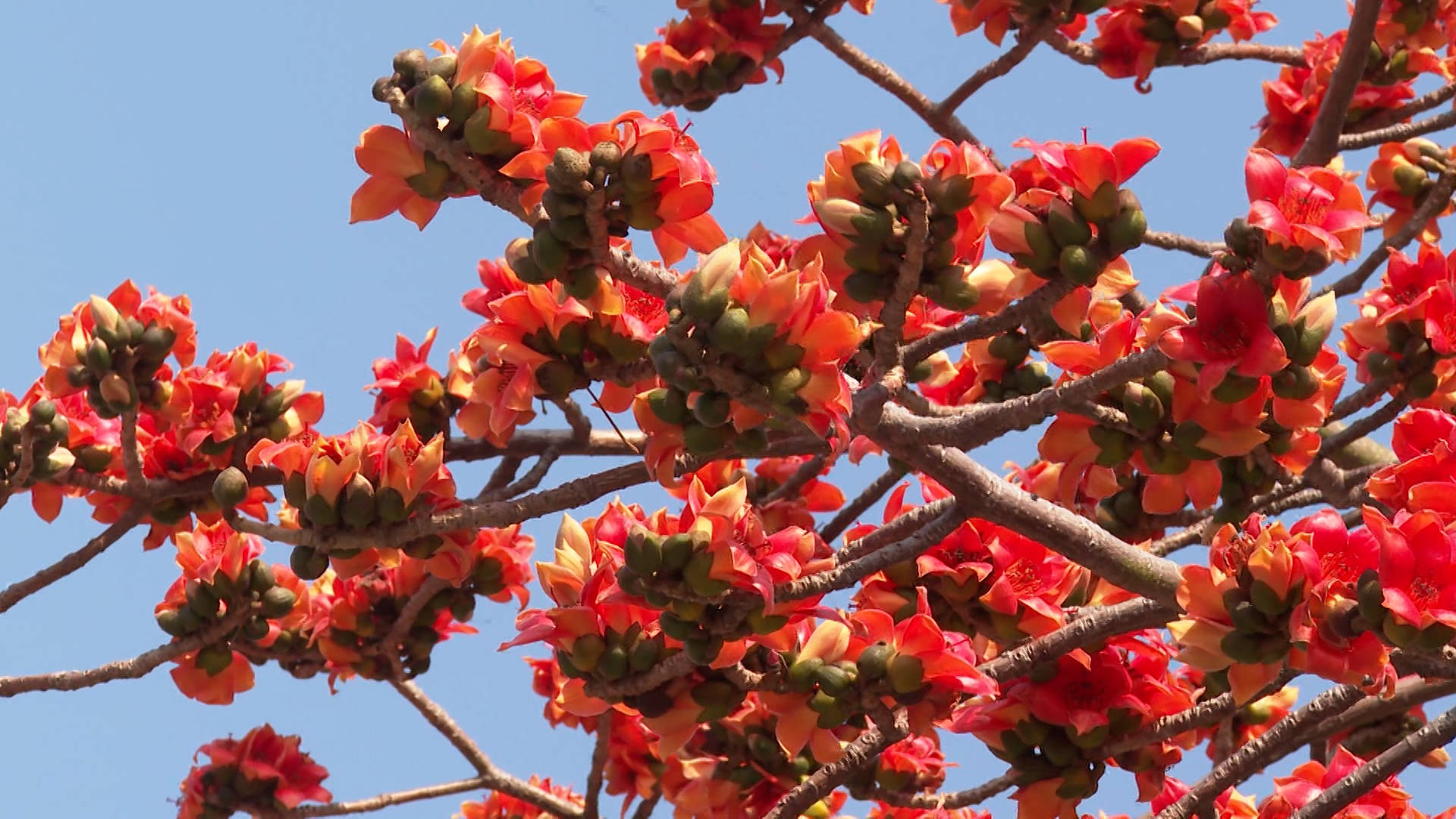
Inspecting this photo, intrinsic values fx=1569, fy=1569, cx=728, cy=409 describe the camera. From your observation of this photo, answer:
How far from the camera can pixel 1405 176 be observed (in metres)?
4.21

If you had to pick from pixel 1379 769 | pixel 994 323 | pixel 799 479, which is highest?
pixel 799 479

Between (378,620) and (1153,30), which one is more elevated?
(1153,30)

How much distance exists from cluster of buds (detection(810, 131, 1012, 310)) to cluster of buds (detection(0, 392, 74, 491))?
66.9 inches


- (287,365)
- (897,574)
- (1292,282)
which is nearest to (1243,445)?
(1292,282)

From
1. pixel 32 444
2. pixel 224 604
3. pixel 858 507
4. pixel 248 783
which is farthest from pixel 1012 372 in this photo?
pixel 248 783

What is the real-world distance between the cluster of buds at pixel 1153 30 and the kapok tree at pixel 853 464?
0.71 m

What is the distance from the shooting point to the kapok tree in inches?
78.0

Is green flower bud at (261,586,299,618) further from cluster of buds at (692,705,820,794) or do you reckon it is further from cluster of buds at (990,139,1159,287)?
cluster of buds at (990,139,1159,287)

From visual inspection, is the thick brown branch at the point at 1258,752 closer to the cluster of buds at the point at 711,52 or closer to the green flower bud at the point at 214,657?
the green flower bud at the point at 214,657

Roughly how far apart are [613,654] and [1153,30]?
2832mm

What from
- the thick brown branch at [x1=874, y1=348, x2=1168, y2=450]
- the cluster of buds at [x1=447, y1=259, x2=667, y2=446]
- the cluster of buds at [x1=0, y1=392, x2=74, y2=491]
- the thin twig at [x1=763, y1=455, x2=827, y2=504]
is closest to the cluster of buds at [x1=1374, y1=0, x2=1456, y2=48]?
the thin twig at [x1=763, y1=455, x2=827, y2=504]

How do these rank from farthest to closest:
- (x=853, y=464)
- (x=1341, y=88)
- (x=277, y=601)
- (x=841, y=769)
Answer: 1. (x=1341, y=88)
2. (x=277, y=601)
3. (x=853, y=464)
4. (x=841, y=769)

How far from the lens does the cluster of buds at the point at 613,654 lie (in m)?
2.26

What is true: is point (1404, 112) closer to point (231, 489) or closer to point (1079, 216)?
point (1079, 216)
